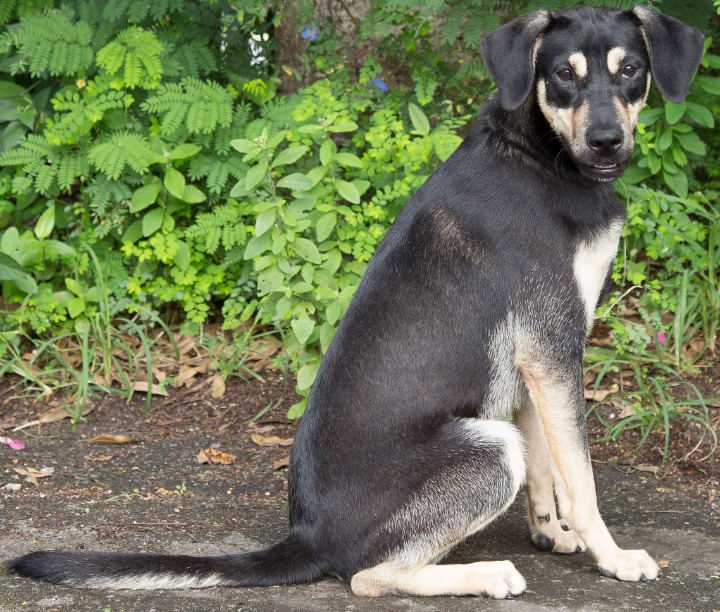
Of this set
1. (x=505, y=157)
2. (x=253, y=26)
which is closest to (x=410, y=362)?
(x=505, y=157)

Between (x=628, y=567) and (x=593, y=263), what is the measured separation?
1.09 metres

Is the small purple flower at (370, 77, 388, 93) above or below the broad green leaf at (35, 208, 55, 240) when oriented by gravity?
above

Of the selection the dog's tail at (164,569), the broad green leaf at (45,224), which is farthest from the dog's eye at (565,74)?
the broad green leaf at (45,224)

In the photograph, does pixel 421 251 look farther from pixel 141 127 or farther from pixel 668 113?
pixel 141 127

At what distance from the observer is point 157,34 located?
6125mm

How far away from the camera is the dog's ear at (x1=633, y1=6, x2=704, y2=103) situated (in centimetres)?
361

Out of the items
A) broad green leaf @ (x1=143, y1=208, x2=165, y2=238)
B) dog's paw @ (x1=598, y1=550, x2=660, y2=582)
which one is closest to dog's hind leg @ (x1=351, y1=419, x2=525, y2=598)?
dog's paw @ (x1=598, y1=550, x2=660, y2=582)

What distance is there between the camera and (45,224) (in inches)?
234

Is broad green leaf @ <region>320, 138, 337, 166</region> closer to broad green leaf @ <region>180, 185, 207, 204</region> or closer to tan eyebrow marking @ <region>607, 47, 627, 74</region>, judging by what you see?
broad green leaf @ <region>180, 185, 207, 204</region>

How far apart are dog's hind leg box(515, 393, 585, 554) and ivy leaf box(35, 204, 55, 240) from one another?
3223 millimetres

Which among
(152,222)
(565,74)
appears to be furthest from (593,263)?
(152,222)

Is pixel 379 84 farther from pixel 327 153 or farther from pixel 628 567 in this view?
pixel 628 567

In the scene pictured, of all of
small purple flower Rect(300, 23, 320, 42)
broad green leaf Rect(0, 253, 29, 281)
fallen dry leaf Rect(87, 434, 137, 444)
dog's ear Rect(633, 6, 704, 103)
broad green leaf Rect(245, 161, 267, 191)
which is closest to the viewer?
dog's ear Rect(633, 6, 704, 103)

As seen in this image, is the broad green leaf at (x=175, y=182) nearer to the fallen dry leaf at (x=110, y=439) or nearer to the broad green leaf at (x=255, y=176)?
the broad green leaf at (x=255, y=176)
